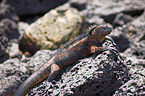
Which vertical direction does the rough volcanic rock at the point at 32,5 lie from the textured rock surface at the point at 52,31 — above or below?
above

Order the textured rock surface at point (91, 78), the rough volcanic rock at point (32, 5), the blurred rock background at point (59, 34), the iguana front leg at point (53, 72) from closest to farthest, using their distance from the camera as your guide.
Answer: the textured rock surface at point (91, 78)
the iguana front leg at point (53, 72)
the blurred rock background at point (59, 34)
the rough volcanic rock at point (32, 5)

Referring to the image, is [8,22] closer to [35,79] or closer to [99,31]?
[35,79]

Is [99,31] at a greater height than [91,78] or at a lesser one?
greater

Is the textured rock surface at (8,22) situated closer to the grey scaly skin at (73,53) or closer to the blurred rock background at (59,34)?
the blurred rock background at (59,34)

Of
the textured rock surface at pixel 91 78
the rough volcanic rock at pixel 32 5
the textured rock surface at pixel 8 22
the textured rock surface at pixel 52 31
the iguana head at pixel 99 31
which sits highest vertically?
the rough volcanic rock at pixel 32 5

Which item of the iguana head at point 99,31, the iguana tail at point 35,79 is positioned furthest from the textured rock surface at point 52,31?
the iguana head at point 99,31

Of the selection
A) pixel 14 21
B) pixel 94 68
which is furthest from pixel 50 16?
pixel 94 68

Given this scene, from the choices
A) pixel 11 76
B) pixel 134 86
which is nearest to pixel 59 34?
pixel 11 76
